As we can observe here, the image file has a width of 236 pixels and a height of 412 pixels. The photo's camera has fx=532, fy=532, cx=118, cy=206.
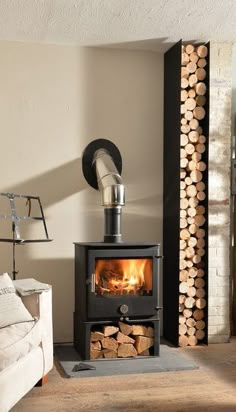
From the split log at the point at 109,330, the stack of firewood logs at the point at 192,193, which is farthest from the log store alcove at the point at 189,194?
the split log at the point at 109,330

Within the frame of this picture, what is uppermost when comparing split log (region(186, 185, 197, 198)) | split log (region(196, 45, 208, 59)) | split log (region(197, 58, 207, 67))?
split log (region(196, 45, 208, 59))

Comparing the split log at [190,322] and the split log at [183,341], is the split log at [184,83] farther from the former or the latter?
the split log at [183,341]

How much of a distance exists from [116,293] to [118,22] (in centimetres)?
192

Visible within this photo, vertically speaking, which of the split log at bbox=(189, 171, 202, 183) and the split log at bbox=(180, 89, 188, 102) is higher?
the split log at bbox=(180, 89, 188, 102)

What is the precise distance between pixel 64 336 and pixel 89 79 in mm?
2083

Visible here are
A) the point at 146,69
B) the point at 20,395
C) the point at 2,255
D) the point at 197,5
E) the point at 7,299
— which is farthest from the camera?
the point at 146,69

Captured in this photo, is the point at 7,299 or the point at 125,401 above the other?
the point at 7,299

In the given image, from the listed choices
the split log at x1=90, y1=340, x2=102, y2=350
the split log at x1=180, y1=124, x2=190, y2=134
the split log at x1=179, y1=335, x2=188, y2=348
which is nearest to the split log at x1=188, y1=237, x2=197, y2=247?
the split log at x1=179, y1=335, x2=188, y2=348

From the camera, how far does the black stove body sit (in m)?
3.69

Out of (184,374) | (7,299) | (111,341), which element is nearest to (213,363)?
(184,374)

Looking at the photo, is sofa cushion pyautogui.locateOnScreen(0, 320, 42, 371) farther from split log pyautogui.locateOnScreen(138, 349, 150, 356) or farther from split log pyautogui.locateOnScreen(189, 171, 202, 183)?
split log pyautogui.locateOnScreen(189, 171, 202, 183)

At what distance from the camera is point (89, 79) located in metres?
4.32

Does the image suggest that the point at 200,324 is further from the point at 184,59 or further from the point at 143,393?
the point at 184,59

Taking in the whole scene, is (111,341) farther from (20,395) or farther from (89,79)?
(89,79)
